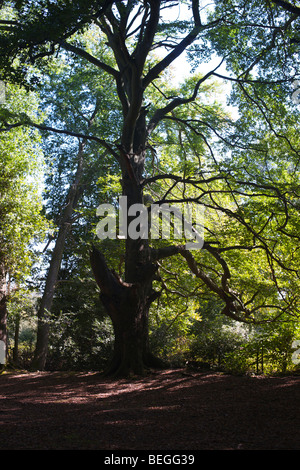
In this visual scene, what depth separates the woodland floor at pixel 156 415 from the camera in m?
3.25

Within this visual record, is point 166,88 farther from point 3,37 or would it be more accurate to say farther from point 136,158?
point 3,37

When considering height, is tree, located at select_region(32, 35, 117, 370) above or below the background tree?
above

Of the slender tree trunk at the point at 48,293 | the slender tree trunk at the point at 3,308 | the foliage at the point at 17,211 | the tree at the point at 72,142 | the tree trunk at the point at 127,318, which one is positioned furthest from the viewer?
the tree at the point at 72,142

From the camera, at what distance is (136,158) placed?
861 cm

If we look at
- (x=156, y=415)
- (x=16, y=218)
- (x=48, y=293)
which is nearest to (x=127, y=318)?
(x=156, y=415)

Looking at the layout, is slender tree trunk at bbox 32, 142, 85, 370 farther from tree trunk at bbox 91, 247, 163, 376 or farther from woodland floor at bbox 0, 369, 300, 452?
woodland floor at bbox 0, 369, 300, 452

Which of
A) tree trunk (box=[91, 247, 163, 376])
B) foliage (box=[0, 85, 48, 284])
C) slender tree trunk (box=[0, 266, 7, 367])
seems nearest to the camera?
tree trunk (box=[91, 247, 163, 376])

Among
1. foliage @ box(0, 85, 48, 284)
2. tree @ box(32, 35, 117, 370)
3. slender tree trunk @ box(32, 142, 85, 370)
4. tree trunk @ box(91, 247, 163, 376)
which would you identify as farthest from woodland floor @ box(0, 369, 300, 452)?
tree @ box(32, 35, 117, 370)

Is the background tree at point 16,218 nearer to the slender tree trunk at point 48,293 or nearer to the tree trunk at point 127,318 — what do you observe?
the slender tree trunk at point 48,293

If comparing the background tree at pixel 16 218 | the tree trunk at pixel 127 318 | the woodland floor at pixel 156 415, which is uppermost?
the background tree at pixel 16 218

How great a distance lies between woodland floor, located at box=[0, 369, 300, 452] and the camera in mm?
3246

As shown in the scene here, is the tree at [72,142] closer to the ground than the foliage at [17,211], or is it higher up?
higher up

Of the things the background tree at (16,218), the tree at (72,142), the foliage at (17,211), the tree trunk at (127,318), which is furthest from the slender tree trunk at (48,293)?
the tree trunk at (127,318)
